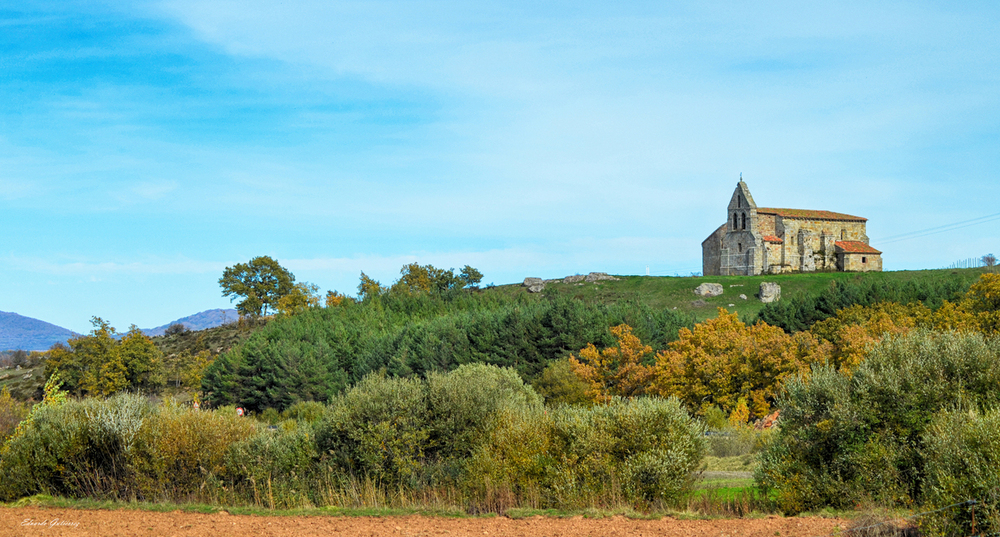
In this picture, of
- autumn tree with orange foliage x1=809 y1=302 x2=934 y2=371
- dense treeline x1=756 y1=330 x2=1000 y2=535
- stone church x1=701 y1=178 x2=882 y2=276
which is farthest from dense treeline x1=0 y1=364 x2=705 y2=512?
stone church x1=701 y1=178 x2=882 y2=276

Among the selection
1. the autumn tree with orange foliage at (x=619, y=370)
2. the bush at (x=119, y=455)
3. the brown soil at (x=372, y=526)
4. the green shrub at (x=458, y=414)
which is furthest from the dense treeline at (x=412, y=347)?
the brown soil at (x=372, y=526)

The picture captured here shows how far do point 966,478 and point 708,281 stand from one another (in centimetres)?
7072

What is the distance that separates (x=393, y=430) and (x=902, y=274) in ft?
237

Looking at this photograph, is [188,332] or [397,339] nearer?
[397,339]

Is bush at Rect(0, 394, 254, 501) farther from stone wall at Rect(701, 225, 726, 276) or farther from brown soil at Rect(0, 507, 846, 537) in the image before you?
stone wall at Rect(701, 225, 726, 276)

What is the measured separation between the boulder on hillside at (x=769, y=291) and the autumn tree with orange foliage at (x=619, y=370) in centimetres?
3247

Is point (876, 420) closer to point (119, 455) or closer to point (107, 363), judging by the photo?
point (119, 455)

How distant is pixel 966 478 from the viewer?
Answer: 11.2 metres

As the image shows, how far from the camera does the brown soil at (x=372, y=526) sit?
13265 mm

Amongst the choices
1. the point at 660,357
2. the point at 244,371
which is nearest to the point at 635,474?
the point at 660,357

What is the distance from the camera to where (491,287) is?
318 ft

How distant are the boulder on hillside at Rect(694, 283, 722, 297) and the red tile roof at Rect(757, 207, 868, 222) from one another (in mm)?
13816

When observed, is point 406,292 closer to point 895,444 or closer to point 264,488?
point 264,488

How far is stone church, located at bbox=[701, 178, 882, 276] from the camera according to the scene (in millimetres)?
83812
